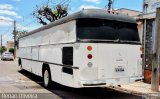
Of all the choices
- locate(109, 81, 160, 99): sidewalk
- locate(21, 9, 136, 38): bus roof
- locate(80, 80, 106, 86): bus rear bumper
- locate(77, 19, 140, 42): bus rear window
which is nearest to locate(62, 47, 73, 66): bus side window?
locate(77, 19, 140, 42): bus rear window

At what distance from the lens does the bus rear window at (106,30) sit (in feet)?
32.5

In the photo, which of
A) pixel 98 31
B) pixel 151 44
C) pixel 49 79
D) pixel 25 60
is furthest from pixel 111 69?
pixel 25 60

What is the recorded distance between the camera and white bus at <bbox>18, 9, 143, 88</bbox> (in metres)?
9.74

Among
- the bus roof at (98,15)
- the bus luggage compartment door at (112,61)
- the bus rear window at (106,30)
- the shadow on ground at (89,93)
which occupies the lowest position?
the shadow on ground at (89,93)

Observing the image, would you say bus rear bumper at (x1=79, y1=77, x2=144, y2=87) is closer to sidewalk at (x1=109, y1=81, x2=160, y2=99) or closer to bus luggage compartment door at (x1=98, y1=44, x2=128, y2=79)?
bus luggage compartment door at (x1=98, y1=44, x2=128, y2=79)

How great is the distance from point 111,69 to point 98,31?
4.46ft

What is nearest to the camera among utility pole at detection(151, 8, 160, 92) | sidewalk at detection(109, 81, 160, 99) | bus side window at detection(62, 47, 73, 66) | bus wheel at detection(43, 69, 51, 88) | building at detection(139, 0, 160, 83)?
bus side window at detection(62, 47, 73, 66)

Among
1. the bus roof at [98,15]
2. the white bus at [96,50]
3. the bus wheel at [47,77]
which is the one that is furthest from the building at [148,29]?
the bus wheel at [47,77]

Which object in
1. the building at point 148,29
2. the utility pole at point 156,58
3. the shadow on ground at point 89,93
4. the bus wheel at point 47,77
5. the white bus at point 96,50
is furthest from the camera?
the building at point 148,29

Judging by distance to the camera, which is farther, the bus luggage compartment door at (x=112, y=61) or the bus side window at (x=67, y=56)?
the bus side window at (x=67, y=56)

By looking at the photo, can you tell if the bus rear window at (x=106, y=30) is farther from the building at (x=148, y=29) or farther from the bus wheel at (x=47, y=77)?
the building at (x=148, y=29)

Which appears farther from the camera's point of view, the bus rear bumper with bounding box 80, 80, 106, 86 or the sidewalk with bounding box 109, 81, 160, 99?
the sidewalk with bounding box 109, 81, 160, 99

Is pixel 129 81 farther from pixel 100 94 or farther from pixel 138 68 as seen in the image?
pixel 100 94

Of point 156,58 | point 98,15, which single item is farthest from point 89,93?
point 98,15
